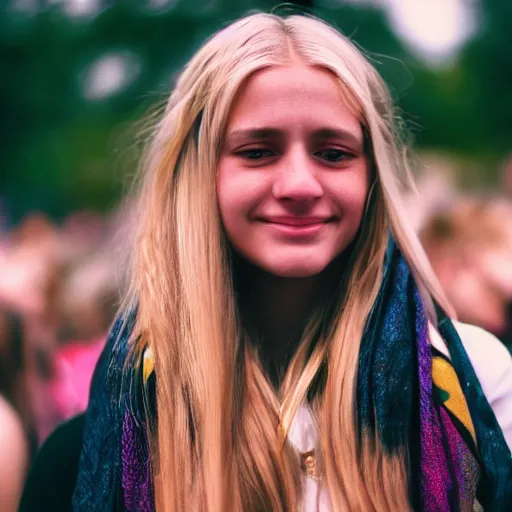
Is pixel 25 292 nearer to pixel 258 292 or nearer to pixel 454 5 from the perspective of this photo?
pixel 258 292

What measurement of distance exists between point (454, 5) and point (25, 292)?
0.94m

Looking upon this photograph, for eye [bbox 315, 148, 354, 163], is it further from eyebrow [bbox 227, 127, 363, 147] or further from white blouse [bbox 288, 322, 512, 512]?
white blouse [bbox 288, 322, 512, 512]

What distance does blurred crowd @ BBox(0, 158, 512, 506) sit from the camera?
3.33ft

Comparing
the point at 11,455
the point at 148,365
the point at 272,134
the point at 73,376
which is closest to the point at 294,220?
the point at 272,134

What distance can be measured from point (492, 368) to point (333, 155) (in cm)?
37

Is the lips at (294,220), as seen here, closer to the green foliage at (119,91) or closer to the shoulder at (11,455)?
the green foliage at (119,91)

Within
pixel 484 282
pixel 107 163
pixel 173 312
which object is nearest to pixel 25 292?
pixel 107 163

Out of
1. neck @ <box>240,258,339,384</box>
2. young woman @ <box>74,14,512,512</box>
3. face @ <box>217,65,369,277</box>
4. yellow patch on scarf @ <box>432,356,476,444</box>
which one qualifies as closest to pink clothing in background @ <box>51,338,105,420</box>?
young woman @ <box>74,14,512,512</box>

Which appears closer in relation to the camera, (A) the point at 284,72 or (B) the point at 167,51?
(A) the point at 284,72

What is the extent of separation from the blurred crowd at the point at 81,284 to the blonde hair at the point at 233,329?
25 centimetres

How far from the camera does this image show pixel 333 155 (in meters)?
0.72

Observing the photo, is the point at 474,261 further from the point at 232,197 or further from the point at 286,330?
the point at 232,197

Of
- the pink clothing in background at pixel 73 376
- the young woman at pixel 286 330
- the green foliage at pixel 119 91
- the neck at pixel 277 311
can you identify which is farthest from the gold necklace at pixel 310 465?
the green foliage at pixel 119 91

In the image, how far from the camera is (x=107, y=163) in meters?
1.03
